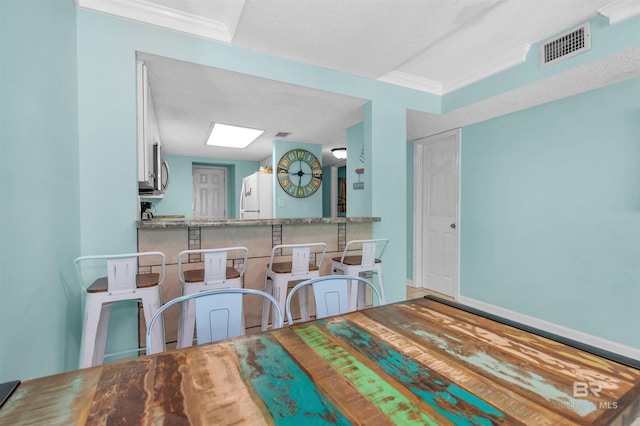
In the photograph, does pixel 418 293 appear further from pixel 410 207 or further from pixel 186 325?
pixel 186 325

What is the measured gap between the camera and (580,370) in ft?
2.59

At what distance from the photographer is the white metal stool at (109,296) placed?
158cm

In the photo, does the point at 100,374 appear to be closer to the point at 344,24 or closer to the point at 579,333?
the point at 344,24

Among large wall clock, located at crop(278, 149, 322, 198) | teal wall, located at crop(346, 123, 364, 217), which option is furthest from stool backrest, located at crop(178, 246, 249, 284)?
large wall clock, located at crop(278, 149, 322, 198)

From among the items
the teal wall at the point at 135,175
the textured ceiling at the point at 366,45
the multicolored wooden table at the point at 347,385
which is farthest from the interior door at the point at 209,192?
the multicolored wooden table at the point at 347,385

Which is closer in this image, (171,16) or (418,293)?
(171,16)

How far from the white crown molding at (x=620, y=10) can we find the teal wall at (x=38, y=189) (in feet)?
10.9

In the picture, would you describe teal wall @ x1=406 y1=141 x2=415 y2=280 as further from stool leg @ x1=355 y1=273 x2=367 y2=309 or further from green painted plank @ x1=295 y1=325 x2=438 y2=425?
green painted plank @ x1=295 y1=325 x2=438 y2=425

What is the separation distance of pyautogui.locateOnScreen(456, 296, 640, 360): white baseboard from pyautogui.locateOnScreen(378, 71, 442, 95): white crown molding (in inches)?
99.1

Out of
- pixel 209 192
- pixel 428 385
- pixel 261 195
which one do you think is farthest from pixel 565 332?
pixel 209 192

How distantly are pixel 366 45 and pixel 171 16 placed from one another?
4.82 feet

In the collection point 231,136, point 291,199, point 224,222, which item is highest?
point 231,136

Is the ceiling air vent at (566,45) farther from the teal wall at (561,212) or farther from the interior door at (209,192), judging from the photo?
the interior door at (209,192)

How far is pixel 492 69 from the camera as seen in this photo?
2.73 metres
